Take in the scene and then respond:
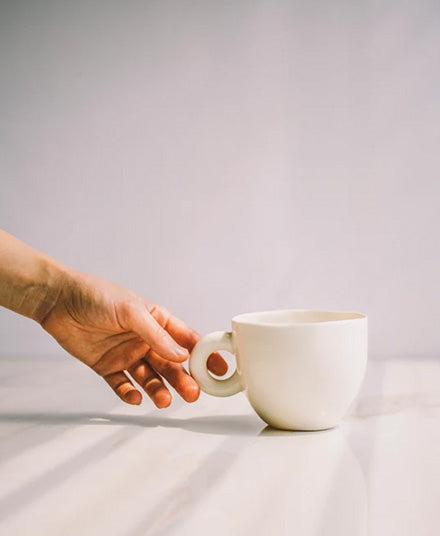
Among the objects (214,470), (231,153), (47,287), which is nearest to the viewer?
(214,470)

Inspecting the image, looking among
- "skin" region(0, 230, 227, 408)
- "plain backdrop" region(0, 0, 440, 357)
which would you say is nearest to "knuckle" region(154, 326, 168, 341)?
"skin" region(0, 230, 227, 408)

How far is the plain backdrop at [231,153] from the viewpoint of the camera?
4.27 ft

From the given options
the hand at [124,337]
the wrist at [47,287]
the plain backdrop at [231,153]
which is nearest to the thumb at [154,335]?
the hand at [124,337]

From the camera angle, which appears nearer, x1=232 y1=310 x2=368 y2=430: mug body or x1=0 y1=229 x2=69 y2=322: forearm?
x1=232 y1=310 x2=368 y2=430: mug body

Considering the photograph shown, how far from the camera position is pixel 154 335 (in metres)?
0.83

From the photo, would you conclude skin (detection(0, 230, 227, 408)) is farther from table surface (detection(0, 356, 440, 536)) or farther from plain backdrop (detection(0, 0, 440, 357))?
plain backdrop (detection(0, 0, 440, 357))

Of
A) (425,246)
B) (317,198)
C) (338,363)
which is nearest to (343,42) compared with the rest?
(317,198)

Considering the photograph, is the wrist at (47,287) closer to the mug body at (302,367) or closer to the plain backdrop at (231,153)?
the mug body at (302,367)

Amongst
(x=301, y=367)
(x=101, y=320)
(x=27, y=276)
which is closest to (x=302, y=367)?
(x=301, y=367)

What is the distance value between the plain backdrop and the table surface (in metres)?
0.42

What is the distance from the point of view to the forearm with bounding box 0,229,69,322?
0.92m

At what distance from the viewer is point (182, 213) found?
1.40m

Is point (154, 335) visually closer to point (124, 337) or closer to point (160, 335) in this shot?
point (160, 335)

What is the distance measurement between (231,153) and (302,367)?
0.74 metres
